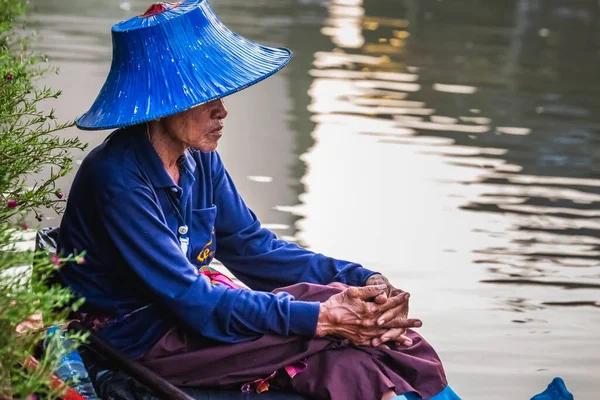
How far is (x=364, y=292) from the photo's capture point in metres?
3.46

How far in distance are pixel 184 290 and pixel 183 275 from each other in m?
0.04

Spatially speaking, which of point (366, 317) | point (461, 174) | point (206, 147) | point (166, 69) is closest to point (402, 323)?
point (366, 317)

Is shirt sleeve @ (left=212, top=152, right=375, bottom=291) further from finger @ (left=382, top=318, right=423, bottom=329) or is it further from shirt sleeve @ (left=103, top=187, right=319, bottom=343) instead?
shirt sleeve @ (left=103, top=187, right=319, bottom=343)

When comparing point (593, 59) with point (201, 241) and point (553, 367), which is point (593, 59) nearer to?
point (553, 367)

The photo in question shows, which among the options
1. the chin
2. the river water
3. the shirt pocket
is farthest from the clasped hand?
the river water

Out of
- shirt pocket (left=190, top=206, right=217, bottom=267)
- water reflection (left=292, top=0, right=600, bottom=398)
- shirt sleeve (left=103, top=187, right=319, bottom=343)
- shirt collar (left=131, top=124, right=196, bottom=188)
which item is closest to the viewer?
shirt sleeve (left=103, top=187, right=319, bottom=343)

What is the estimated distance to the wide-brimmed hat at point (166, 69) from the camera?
3332 millimetres

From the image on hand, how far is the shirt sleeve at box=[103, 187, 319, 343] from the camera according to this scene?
3262 millimetres

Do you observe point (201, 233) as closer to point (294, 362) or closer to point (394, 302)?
point (294, 362)

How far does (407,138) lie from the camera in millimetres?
10484

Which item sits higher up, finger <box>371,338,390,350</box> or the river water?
finger <box>371,338,390,350</box>

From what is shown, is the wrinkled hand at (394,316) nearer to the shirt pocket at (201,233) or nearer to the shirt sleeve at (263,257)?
the shirt sleeve at (263,257)

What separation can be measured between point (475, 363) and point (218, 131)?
2.43 meters

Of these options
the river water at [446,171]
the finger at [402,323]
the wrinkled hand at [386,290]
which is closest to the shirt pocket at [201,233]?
the wrinkled hand at [386,290]
